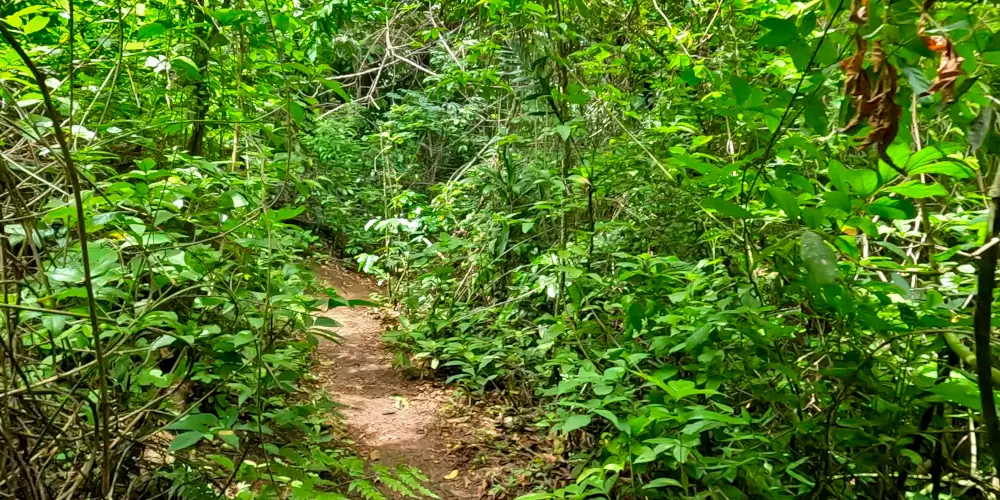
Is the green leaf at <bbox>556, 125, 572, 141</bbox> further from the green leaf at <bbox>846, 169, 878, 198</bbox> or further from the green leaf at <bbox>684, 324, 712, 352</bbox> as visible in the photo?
the green leaf at <bbox>846, 169, 878, 198</bbox>

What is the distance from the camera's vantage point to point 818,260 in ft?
4.27

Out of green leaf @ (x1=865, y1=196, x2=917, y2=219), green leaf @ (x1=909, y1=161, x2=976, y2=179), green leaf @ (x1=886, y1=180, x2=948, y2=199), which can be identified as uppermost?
green leaf @ (x1=909, y1=161, x2=976, y2=179)

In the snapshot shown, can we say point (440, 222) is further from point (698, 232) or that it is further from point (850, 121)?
point (850, 121)

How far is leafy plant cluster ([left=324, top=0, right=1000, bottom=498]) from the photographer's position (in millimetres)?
1326

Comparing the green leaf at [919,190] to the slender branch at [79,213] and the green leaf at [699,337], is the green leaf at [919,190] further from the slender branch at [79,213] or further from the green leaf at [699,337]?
Result: the slender branch at [79,213]

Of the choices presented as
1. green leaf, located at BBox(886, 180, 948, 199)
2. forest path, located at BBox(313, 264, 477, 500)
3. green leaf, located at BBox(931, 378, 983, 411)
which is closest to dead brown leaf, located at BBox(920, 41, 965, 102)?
green leaf, located at BBox(886, 180, 948, 199)

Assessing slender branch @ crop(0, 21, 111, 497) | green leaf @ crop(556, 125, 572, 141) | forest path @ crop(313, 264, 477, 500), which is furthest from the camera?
forest path @ crop(313, 264, 477, 500)

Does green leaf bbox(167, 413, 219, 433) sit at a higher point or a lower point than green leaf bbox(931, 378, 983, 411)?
lower

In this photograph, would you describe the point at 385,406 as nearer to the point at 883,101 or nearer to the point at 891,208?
the point at 891,208

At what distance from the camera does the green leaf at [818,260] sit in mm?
1289

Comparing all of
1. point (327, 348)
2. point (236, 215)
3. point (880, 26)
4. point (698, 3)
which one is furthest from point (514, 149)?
point (880, 26)

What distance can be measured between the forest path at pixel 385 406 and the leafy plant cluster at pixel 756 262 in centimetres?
36

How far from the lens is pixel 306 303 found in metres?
2.20

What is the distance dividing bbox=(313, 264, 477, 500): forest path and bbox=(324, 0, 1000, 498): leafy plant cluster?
1.19ft
